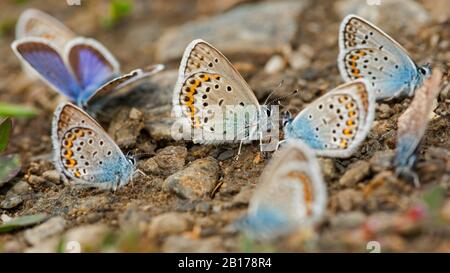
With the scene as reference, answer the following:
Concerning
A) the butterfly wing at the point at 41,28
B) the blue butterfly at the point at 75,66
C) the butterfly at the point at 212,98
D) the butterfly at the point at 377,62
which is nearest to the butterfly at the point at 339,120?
the butterfly at the point at 212,98

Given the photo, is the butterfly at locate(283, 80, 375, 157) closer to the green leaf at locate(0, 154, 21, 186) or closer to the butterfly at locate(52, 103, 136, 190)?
the butterfly at locate(52, 103, 136, 190)

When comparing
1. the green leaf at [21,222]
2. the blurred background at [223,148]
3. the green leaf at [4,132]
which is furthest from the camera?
the green leaf at [4,132]

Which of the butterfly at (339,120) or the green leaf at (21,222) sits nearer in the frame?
the butterfly at (339,120)

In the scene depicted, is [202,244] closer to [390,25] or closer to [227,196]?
[227,196]

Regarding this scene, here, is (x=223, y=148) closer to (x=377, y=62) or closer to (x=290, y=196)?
→ (x=377, y=62)

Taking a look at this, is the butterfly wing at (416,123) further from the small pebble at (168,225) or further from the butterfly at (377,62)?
the small pebble at (168,225)

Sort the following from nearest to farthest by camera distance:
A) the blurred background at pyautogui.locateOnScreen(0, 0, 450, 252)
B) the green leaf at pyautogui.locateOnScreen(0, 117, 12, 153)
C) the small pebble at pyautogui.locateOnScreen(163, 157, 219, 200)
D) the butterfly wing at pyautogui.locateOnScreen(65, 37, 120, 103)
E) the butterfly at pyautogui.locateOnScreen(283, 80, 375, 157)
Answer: the blurred background at pyautogui.locateOnScreen(0, 0, 450, 252), the butterfly at pyautogui.locateOnScreen(283, 80, 375, 157), the small pebble at pyautogui.locateOnScreen(163, 157, 219, 200), the green leaf at pyautogui.locateOnScreen(0, 117, 12, 153), the butterfly wing at pyautogui.locateOnScreen(65, 37, 120, 103)

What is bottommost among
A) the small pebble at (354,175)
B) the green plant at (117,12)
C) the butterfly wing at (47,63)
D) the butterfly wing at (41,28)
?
the small pebble at (354,175)

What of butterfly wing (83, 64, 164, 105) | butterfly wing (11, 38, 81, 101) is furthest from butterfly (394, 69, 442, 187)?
butterfly wing (11, 38, 81, 101)
